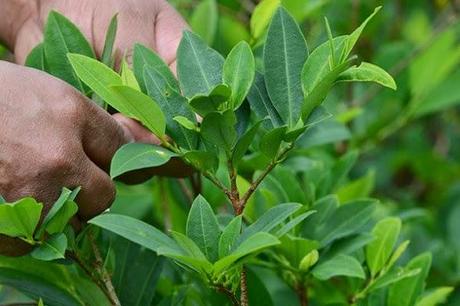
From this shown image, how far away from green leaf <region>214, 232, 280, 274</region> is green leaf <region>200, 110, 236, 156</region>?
0.10 m

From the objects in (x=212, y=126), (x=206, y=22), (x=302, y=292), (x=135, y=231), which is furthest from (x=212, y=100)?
(x=206, y=22)

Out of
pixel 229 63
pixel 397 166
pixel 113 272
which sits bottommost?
pixel 397 166

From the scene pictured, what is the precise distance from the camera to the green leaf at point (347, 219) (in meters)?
1.10

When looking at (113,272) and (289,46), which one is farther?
(113,272)

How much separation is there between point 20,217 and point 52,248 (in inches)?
1.8

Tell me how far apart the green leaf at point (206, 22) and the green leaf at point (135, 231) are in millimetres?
652

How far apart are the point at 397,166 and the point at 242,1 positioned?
737 mm

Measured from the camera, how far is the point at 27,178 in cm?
86

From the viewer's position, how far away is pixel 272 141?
2.82 feet

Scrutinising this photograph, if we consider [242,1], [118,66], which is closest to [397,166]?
[242,1]

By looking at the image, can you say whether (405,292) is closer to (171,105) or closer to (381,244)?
(381,244)

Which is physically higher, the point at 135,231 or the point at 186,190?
the point at 135,231

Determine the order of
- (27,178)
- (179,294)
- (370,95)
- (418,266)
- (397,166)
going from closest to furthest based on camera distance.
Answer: (27,178), (179,294), (418,266), (370,95), (397,166)

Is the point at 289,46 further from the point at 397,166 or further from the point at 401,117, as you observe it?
the point at 397,166
